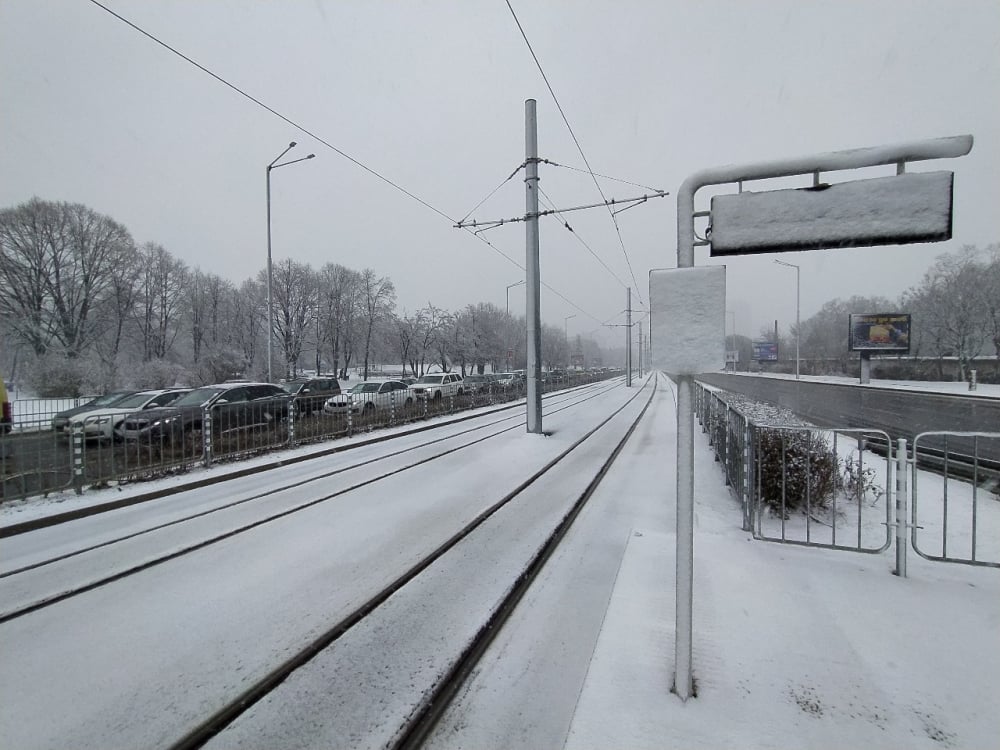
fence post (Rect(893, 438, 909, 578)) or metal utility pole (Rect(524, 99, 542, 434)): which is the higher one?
metal utility pole (Rect(524, 99, 542, 434))

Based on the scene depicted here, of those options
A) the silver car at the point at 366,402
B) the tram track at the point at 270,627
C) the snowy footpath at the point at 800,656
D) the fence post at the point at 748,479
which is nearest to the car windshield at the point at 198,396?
the silver car at the point at 366,402

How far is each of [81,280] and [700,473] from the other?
45403mm

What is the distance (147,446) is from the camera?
29.0 feet

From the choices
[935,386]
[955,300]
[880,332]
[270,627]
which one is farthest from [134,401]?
[935,386]

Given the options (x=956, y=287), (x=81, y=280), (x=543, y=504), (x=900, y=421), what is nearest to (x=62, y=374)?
(x=81, y=280)

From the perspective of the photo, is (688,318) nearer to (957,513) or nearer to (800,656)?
(800,656)

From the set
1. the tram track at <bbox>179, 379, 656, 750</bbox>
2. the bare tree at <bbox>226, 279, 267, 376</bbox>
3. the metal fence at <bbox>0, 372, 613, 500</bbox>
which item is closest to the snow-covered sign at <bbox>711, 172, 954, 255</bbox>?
the tram track at <bbox>179, 379, 656, 750</bbox>

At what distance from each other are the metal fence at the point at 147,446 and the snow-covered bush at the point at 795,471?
351 inches

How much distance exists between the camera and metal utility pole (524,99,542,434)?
1226cm

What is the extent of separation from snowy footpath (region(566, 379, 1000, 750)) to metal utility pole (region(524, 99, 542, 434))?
7960mm

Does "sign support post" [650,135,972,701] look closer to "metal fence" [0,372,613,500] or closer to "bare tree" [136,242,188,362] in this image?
"metal fence" [0,372,613,500]

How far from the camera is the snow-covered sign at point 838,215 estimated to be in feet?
7.16

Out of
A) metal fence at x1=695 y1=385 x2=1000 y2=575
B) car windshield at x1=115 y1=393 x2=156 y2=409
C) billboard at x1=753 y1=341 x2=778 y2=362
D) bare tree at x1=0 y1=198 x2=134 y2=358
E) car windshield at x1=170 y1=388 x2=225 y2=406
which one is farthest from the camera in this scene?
billboard at x1=753 y1=341 x2=778 y2=362

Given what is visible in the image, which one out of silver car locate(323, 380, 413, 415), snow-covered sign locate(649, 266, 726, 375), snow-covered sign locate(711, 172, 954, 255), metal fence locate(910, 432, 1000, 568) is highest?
snow-covered sign locate(711, 172, 954, 255)
